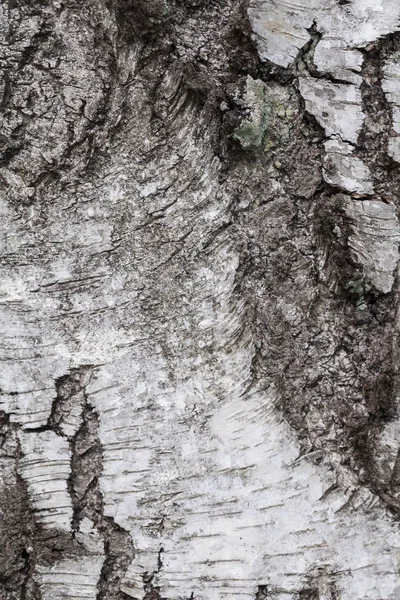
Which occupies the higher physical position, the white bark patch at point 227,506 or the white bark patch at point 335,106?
the white bark patch at point 335,106

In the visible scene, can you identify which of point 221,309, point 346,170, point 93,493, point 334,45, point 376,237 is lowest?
point 93,493

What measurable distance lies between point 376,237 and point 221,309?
306 millimetres

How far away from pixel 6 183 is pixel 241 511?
0.72m

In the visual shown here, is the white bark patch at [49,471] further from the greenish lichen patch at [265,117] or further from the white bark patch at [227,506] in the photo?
the greenish lichen patch at [265,117]

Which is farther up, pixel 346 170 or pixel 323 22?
pixel 323 22

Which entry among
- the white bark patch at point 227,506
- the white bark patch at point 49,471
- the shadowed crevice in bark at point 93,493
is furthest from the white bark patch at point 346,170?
the white bark patch at point 49,471

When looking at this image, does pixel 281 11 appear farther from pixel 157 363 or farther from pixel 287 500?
pixel 287 500

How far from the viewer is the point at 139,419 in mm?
1104

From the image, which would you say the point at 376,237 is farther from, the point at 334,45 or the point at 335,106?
the point at 334,45

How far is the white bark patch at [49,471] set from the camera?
1128 mm

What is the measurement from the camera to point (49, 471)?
113 cm

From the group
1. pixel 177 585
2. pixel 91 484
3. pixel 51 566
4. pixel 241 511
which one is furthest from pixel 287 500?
pixel 51 566

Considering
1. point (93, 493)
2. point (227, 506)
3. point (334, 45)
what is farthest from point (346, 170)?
point (93, 493)

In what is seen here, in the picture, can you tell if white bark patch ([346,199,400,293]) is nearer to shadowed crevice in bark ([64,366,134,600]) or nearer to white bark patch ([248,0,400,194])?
white bark patch ([248,0,400,194])
